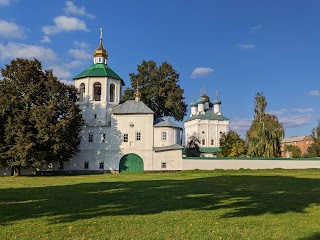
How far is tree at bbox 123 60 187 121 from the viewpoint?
156 feet

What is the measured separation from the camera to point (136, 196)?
1366cm

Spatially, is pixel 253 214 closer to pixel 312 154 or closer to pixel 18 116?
pixel 18 116

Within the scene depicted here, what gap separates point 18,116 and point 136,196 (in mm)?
21506

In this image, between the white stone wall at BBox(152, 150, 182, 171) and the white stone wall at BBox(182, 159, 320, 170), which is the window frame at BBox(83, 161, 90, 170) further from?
the white stone wall at BBox(182, 159, 320, 170)

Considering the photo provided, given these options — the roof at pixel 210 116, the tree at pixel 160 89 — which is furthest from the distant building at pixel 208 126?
the tree at pixel 160 89

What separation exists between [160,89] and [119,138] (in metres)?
11.4

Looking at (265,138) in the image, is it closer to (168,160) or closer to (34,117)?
(168,160)

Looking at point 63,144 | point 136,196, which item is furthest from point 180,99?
point 136,196

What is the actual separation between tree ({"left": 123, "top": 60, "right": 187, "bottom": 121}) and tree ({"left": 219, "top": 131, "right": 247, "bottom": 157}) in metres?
7.86

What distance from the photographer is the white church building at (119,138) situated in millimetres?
38938

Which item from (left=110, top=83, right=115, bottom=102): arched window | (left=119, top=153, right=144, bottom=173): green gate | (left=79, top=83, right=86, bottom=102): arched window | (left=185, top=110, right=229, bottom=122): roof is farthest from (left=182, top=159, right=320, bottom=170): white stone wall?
(left=185, top=110, right=229, bottom=122): roof

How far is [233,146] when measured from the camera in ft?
163

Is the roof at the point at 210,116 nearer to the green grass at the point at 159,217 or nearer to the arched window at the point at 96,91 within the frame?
the arched window at the point at 96,91

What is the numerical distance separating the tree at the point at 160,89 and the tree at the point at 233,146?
25.8ft
